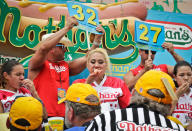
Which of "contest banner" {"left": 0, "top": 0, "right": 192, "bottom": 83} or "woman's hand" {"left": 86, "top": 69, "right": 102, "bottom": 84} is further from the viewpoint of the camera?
"contest banner" {"left": 0, "top": 0, "right": 192, "bottom": 83}

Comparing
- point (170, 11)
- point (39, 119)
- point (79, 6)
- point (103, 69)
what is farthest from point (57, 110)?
point (170, 11)

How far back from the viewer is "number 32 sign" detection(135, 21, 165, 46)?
474 centimetres

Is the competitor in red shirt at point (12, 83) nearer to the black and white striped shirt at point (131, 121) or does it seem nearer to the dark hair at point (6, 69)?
the dark hair at point (6, 69)

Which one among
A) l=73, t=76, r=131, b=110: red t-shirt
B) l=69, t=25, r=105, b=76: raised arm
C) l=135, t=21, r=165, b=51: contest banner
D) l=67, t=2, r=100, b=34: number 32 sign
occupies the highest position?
l=67, t=2, r=100, b=34: number 32 sign

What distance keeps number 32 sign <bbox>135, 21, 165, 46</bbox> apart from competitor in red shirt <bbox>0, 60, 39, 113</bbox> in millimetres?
1687

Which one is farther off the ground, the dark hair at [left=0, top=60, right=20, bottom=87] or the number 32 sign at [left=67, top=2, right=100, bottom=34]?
the number 32 sign at [left=67, top=2, right=100, bottom=34]

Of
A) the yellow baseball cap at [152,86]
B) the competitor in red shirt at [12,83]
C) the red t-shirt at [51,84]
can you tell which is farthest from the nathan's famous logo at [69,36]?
the yellow baseball cap at [152,86]

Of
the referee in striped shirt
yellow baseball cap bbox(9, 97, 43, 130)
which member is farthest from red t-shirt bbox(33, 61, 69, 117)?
the referee in striped shirt

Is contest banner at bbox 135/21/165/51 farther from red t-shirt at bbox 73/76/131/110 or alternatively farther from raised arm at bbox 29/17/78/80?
raised arm at bbox 29/17/78/80

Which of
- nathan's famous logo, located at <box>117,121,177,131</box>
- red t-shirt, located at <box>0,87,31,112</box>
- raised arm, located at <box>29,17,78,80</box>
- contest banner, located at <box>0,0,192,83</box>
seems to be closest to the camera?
nathan's famous logo, located at <box>117,121,177,131</box>

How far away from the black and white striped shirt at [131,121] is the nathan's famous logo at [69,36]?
289 centimetres

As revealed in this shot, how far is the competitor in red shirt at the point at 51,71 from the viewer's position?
13.6 ft

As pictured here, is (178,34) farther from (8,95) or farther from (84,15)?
(8,95)

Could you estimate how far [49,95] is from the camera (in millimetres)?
4246
